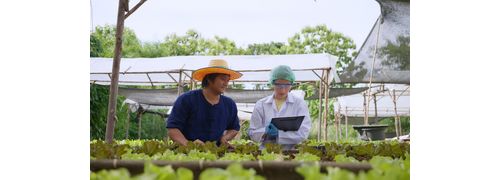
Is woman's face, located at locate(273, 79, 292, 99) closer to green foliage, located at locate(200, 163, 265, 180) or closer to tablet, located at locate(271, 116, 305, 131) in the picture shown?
tablet, located at locate(271, 116, 305, 131)

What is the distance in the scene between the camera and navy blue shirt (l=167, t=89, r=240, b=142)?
2549 millimetres

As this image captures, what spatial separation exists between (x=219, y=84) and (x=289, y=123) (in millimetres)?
388

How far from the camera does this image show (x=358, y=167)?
115 cm

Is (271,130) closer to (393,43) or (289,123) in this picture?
(289,123)

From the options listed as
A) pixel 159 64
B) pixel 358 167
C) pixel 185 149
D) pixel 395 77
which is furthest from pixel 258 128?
pixel 159 64

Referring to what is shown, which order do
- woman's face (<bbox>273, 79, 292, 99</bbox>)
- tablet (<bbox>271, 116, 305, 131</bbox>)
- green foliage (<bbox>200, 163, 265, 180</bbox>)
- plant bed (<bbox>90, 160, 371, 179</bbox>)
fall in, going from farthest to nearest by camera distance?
woman's face (<bbox>273, 79, 292, 99</bbox>), tablet (<bbox>271, 116, 305, 131</bbox>), plant bed (<bbox>90, 160, 371, 179</bbox>), green foliage (<bbox>200, 163, 265, 180</bbox>)

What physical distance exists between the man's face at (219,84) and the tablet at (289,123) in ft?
1.00

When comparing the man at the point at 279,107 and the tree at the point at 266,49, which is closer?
the man at the point at 279,107

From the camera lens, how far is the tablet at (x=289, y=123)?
7.77ft

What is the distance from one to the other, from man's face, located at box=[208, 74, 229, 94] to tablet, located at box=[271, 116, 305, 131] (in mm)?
305

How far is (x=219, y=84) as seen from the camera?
2.52 m

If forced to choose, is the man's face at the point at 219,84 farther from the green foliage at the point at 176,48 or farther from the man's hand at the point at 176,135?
the green foliage at the point at 176,48

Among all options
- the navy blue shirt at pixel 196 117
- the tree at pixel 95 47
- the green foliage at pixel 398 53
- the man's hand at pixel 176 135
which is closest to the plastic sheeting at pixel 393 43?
the green foliage at pixel 398 53

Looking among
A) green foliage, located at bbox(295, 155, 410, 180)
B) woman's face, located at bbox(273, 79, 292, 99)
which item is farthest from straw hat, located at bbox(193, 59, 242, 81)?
green foliage, located at bbox(295, 155, 410, 180)
